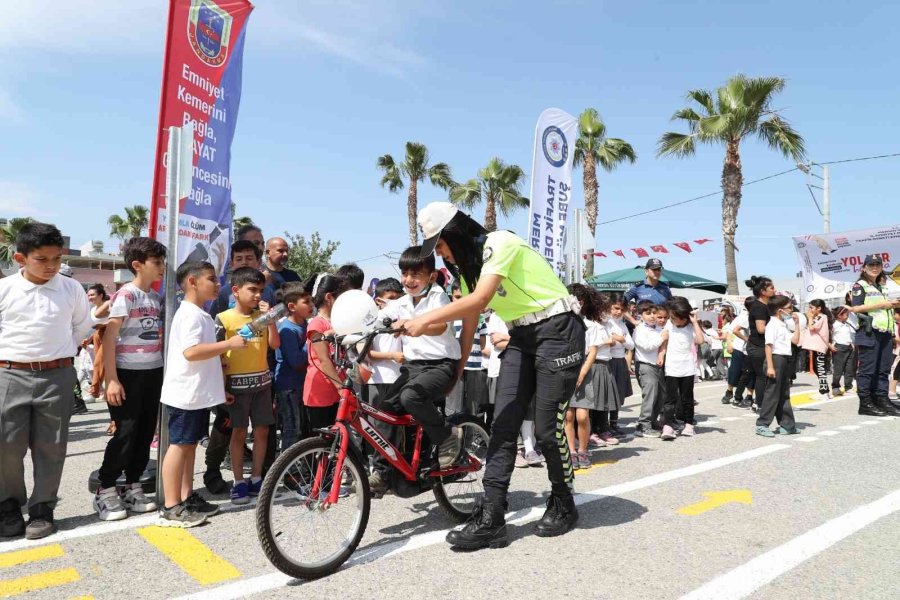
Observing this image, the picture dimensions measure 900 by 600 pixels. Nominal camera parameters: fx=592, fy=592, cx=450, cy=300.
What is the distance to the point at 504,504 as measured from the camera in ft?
12.1

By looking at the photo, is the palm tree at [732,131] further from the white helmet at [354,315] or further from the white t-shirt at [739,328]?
the white helmet at [354,315]

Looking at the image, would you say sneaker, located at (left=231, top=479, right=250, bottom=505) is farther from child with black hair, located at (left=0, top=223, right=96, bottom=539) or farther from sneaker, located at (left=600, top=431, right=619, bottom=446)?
sneaker, located at (left=600, top=431, right=619, bottom=446)

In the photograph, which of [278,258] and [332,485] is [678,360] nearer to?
[278,258]

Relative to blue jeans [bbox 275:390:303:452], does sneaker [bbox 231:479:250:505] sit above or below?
below

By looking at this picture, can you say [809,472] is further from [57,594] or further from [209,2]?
[209,2]

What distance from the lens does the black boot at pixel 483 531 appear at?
3.49 metres

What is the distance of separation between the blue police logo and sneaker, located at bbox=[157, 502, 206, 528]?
6879 millimetres

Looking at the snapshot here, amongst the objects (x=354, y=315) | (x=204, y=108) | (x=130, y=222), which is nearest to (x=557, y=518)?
(x=354, y=315)

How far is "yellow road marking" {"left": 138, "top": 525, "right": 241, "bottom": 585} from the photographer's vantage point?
3160mm

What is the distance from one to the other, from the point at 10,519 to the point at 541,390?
11.4ft

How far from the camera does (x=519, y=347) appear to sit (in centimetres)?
391

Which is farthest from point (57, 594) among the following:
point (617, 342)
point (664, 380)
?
point (664, 380)

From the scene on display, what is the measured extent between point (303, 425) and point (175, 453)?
4.30 feet

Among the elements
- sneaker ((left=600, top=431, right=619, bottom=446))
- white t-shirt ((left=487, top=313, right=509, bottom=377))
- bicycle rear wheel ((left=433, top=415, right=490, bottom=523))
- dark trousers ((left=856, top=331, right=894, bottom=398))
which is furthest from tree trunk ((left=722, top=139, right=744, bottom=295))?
bicycle rear wheel ((left=433, top=415, right=490, bottom=523))
